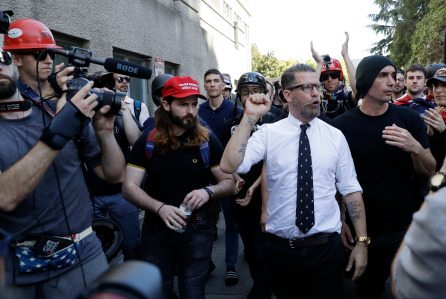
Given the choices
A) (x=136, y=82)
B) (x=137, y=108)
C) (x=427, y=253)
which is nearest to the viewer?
(x=427, y=253)

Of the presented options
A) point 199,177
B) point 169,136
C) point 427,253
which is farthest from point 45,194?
point 427,253

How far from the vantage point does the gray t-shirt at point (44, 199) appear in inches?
80.0

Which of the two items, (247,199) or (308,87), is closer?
(308,87)

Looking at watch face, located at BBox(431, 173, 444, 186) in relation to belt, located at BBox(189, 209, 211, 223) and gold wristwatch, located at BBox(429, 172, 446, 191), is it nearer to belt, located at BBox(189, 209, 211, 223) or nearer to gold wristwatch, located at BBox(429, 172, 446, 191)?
gold wristwatch, located at BBox(429, 172, 446, 191)

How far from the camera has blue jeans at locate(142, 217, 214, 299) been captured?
2973 millimetres

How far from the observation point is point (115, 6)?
7.45 meters

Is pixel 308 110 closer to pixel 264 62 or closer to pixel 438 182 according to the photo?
pixel 438 182

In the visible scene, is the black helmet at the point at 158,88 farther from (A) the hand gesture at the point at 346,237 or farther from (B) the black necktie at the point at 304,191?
(A) the hand gesture at the point at 346,237

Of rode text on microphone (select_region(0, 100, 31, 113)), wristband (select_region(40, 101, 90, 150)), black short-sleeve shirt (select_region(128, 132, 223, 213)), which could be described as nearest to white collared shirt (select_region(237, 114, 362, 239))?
black short-sleeve shirt (select_region(128, 132, 223, 213))

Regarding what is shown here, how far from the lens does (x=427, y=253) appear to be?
1023 mm

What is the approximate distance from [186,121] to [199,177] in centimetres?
46

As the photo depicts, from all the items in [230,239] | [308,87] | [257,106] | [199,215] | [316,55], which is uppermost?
[316,55]

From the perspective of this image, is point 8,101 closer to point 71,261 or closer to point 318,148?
point 71,261

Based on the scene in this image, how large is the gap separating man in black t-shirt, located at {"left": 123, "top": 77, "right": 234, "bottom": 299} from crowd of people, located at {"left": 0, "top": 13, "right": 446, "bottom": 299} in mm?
11
